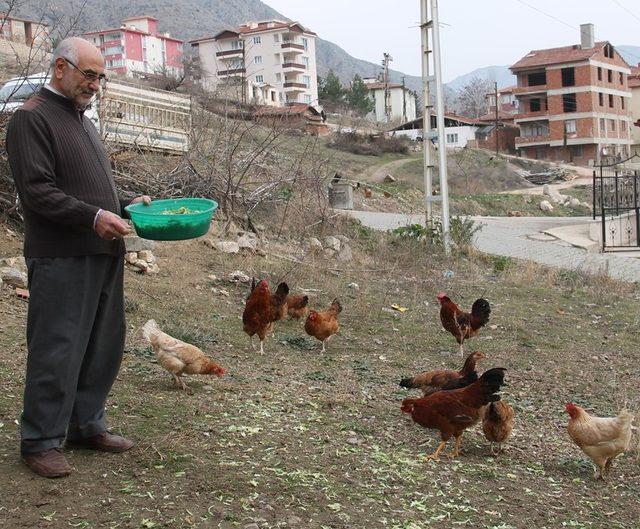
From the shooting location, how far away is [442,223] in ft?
55.7

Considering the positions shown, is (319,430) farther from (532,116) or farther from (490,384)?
(532,116)

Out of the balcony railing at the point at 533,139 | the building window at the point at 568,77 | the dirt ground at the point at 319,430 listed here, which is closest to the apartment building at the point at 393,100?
the balcony railing at the point at 533,139

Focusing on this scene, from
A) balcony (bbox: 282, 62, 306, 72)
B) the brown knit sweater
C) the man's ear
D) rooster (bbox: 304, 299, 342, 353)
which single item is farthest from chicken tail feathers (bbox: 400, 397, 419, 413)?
balcony (bbox: 282, 62, 306, 72)

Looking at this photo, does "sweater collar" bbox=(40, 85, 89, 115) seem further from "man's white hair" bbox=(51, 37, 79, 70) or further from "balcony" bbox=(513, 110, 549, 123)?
"balcony" bbox=(513, 110, 549, 123)

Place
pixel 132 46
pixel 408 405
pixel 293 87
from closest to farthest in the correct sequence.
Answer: pixel 408 405 < pixel 293 87 < pixel 132 46

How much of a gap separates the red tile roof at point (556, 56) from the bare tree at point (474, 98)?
36.4 meters

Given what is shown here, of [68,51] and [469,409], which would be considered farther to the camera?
[469,409]

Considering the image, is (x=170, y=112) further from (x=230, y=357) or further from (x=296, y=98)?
(x=296, y=98)

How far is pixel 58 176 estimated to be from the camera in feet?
13.5

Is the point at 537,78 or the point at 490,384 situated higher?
the point at 537,78

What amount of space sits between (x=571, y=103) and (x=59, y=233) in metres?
71.5

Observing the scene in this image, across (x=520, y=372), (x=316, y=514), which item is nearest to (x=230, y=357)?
(x=520, y=372)

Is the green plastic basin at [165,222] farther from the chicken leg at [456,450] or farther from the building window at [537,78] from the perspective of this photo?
the building window at [537,78]

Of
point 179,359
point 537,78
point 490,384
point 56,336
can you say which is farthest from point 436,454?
point 537,78
